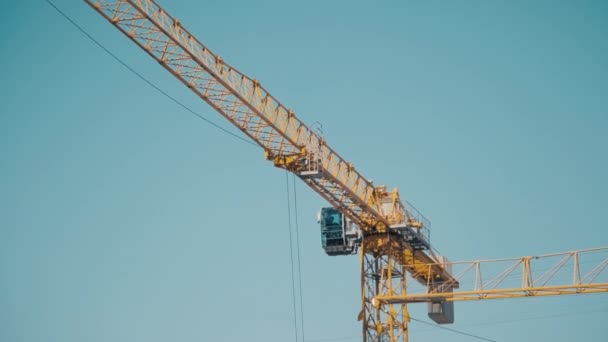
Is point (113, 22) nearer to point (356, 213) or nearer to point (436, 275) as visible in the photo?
point (356, 213)

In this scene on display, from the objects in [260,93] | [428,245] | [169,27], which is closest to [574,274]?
[428,245]

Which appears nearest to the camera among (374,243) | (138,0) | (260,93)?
(138,0)

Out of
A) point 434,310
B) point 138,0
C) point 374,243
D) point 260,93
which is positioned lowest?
point 434,310

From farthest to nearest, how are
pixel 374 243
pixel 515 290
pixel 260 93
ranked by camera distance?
pixel 374 243 → pixel 515 290 → pixel 260 93

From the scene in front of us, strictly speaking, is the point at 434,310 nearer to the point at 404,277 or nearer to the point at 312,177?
the point at 404,277

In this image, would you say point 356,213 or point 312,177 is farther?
point 356,213

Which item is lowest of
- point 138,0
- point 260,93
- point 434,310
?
point 434,310

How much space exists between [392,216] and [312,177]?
10.6 meters

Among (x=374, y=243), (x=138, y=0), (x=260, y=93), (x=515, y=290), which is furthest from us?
(x=374, y=243)

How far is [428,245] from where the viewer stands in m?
88.4

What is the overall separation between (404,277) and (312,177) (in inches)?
546

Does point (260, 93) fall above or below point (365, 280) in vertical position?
above

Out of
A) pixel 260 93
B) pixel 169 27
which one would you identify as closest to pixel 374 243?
pixel 260 93

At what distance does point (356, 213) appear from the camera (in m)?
84.9
